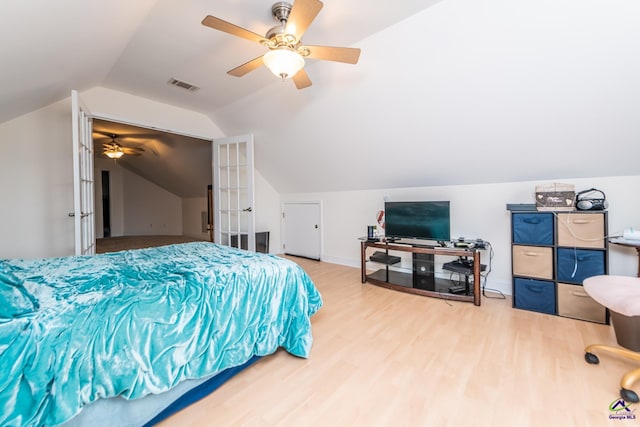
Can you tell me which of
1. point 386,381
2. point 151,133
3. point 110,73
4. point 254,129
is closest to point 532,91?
point 386,381

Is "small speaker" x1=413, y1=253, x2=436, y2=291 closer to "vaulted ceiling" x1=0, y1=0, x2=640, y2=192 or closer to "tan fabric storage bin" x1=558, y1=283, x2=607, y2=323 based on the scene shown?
"vaulted ceiling" x1=0, y1=0, x2=640, y2=192

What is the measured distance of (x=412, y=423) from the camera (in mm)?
1315

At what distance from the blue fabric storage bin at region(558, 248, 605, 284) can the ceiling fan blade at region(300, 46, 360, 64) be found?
2509mm

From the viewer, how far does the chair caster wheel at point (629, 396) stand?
139cm

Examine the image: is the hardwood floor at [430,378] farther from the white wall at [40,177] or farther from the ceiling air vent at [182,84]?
the white wall at [40,177]

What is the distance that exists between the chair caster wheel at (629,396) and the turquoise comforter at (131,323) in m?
1.77

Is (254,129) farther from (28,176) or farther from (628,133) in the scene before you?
(628,133)

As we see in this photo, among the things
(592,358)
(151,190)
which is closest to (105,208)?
(151,190)

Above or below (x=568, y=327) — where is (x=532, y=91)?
above

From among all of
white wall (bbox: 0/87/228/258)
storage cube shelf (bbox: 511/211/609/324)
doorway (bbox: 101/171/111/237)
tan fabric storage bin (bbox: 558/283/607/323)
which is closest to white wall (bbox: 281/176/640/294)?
storage cube shelf (bbox: 511/211/609/324)

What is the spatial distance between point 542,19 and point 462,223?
213cm

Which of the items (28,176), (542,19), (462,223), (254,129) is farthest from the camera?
(254,129)

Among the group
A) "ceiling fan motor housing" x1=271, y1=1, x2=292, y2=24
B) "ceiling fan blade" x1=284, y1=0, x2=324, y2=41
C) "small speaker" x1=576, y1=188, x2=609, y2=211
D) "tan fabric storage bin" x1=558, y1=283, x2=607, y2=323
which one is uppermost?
"ceiling fan motor housing" x1=271, y1=1, x2=292, y2=24

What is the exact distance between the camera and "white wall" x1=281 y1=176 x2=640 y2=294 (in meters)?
2.52
